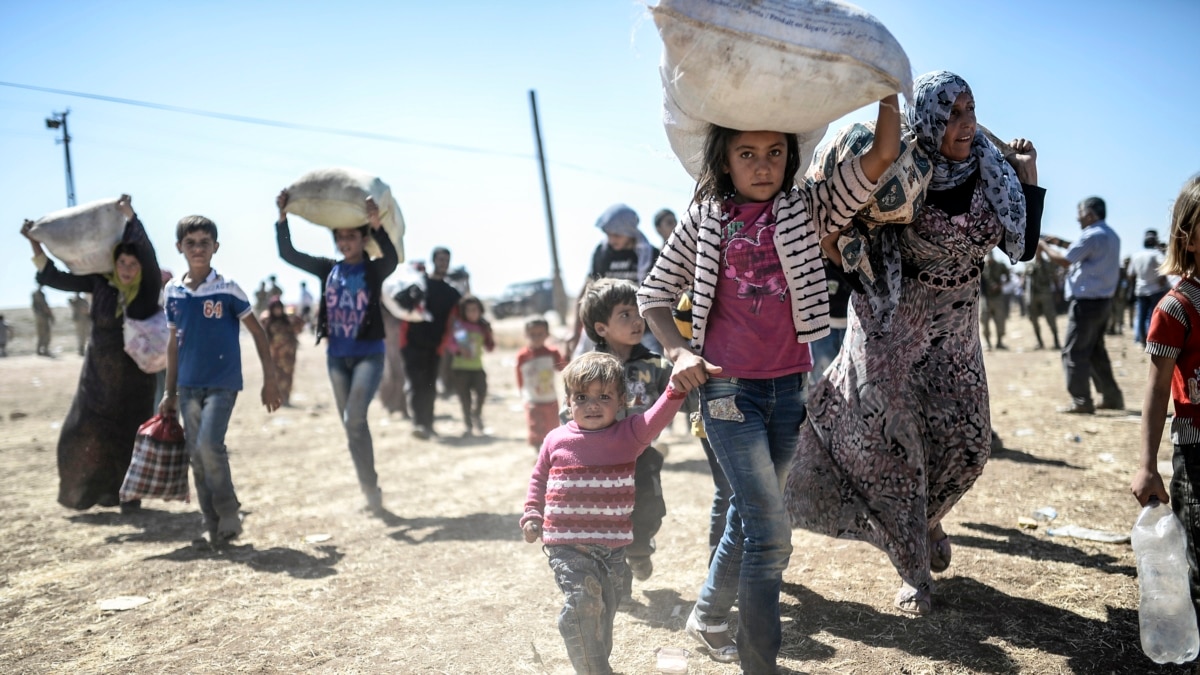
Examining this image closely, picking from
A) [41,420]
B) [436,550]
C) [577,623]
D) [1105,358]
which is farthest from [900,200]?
[41,420]

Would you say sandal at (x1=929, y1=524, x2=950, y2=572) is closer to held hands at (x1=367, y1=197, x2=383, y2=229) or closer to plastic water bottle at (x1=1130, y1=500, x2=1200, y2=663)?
plastic water bottle at (x1=1130, y1=500, x2=1200, y2=663)

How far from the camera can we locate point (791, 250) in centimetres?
256

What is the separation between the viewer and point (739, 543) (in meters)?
2.91

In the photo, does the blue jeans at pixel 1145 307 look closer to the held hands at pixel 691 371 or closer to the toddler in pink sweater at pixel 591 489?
the toddler in pink sweater at pixel 591 489

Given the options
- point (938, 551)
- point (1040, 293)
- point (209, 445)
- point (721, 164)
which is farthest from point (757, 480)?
point (1040, 293)

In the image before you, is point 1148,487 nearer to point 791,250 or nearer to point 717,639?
point 791,250

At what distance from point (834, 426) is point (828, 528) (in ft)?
1.38

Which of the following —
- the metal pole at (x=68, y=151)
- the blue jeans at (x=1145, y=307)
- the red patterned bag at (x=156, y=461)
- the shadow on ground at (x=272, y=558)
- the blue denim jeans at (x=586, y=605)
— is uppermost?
the metal pole at (x=68, y=151)

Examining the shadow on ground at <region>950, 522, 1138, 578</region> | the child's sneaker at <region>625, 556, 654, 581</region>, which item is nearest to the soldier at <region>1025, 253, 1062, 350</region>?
the shadow on ground at <region>950, 522, 1138, 578</region>

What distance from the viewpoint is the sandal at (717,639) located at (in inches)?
119

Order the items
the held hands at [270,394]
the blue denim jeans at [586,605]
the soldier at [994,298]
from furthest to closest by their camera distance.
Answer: the soldier at [994,298], the held hands at [270,394], the blue denim jeans at [586,605]

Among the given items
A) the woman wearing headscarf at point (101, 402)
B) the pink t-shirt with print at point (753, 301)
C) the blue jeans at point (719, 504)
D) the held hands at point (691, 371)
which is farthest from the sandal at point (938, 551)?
the woman wearing headscarf at point (101, 402)

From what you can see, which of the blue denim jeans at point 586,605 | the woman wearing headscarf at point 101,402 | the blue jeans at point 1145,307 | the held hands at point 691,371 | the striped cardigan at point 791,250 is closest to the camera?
the held hands at point 691,371

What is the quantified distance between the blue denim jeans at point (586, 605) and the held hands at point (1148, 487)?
174 cm
